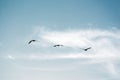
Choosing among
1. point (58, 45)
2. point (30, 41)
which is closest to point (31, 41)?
point (30, 41)

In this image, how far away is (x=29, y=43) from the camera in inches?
4402

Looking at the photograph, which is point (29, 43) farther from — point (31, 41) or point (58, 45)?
point (58, 45)

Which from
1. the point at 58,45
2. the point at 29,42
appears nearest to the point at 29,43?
the point at 29,42

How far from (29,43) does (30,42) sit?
169 cm

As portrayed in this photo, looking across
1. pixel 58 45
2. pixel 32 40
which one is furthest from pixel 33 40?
pixel 58 45

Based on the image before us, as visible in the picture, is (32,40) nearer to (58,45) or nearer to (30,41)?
(30,41)

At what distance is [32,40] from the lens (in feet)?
370

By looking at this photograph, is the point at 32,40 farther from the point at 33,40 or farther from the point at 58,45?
the point at 58,45

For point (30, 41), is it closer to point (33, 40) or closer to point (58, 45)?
point (33, 40)

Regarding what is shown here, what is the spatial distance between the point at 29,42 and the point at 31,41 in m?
1.00

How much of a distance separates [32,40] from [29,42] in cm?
161

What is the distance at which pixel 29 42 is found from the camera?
113125mm

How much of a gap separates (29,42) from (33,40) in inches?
85.0

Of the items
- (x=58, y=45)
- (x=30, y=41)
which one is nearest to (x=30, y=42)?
(x=30, y=41)
